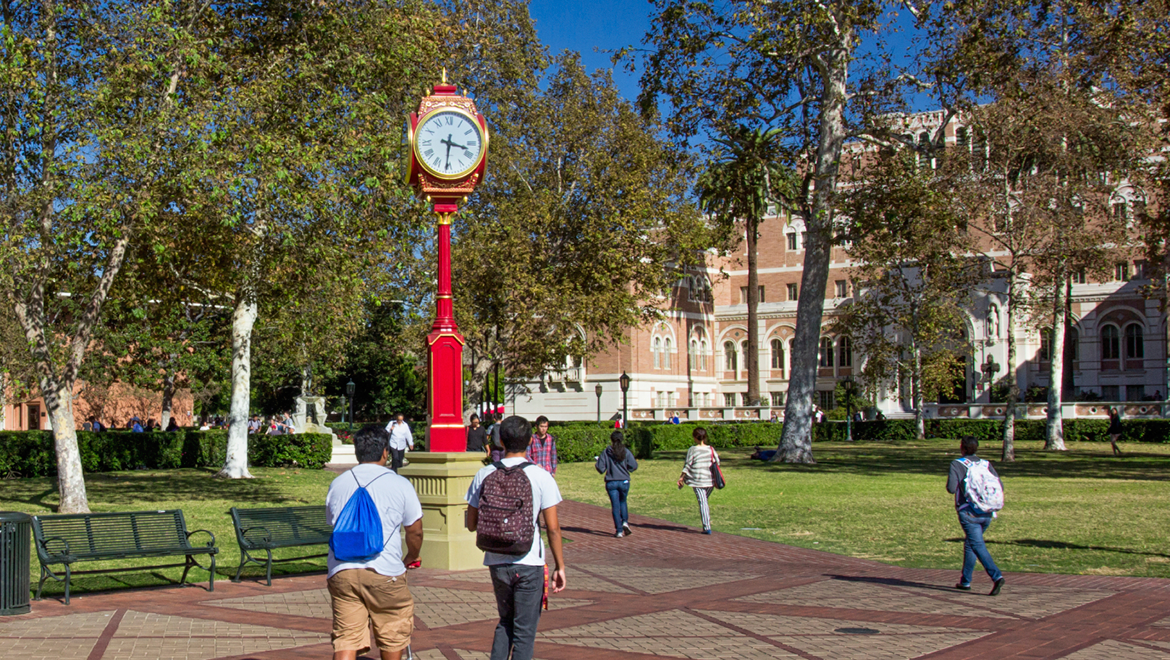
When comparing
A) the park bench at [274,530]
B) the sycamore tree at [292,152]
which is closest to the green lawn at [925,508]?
the park bench at [274,530]

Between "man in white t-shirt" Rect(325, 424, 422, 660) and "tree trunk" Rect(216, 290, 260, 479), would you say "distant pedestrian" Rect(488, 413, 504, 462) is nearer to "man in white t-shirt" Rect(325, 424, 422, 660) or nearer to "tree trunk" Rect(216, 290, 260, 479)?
"man in white t-shirt" Rect(325, 424, 422, 660)

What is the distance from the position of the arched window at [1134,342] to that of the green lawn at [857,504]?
115ft

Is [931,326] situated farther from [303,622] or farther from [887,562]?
[303,622]

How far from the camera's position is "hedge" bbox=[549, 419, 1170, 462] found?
35.5m

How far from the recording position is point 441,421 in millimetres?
12211

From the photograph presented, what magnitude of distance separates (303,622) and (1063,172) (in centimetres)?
2740

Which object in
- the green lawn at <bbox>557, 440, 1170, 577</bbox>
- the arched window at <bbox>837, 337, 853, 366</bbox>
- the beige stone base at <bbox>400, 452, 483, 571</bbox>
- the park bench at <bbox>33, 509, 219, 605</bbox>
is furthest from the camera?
the arched window at <bbox>837, 337, 853, 366</bbox>

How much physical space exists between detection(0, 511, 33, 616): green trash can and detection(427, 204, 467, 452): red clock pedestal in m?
4.32

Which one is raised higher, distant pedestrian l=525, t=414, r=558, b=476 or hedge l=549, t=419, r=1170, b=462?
distant pedestrian l=525, t=414, r=558, b=476

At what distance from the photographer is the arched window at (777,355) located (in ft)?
248

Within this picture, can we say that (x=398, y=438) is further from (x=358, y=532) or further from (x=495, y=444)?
(x=358, y=532)

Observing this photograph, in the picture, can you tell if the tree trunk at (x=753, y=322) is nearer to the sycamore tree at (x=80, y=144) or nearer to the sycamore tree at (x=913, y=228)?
the sycamore tree at (x=913, y=228)

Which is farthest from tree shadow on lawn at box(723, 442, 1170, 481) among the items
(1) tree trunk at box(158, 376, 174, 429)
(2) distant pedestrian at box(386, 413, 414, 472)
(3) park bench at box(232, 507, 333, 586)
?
(1) tree trunk at box(158, 376, 174, 429)

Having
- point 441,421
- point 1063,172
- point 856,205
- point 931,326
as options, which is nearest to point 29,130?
point 441,421
